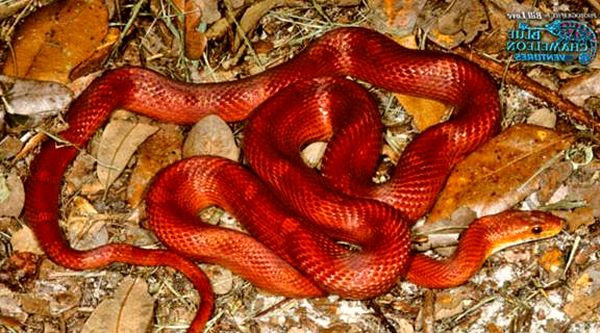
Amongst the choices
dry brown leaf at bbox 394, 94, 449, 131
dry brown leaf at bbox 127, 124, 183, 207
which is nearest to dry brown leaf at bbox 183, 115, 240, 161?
dry brown leaf at bbox 127, 124, 183, 207

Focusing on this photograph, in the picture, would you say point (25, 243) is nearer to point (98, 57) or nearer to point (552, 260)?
point (98, 57)

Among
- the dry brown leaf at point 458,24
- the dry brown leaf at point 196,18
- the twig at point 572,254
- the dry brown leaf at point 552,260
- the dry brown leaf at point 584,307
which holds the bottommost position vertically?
the dry brown leaf at point 584,307

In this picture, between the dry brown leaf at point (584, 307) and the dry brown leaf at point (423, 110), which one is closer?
the dry brown leaf at point (584, 307)

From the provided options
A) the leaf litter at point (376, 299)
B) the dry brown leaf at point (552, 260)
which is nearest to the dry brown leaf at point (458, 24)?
the leaf litter at point (376, 299)

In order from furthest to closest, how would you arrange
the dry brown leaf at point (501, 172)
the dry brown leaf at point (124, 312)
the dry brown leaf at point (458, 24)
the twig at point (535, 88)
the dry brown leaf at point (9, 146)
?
1. the dry brown leaf at point (458, 24)
2. the twig at point (535, 88)
3. the dry brown leaf at point (9, 146)
4. the dry brown leaf at point (501, 172)
5. the dry brown leaf at point (124, 312)

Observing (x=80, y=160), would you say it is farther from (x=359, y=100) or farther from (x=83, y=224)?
(x=359, y=100)

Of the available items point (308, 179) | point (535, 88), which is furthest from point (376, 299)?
point (535, 88)

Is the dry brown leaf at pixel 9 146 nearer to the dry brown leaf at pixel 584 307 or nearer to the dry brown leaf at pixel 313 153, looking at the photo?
the dry brown leaf at pixel 313 153
